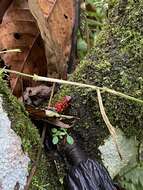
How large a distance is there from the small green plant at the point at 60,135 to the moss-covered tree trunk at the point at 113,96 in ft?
0.18

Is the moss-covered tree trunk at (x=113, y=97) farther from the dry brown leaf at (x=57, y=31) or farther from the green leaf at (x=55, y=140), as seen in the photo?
the dry brown leaf at (x=57, y=31)

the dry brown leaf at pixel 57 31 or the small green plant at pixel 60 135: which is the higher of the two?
the dry brown leaf at pixel 57 31

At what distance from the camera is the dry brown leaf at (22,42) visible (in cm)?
215

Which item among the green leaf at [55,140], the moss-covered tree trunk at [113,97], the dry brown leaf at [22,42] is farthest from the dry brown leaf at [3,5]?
the green leaf at [55,140]

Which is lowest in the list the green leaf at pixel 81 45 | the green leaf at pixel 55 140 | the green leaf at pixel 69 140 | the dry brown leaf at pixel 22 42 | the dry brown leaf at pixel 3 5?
the green leaf at pixel 69 140

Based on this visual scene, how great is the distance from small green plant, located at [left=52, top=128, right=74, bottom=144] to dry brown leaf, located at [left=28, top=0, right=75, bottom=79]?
1.39 ft

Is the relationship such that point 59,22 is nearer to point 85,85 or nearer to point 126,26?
point 126,26

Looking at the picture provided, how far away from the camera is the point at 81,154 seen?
1.80 metres

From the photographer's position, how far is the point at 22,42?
219 centimetres

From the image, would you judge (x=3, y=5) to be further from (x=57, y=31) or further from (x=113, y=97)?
(x=113, y=97)

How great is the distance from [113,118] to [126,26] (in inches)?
14.8

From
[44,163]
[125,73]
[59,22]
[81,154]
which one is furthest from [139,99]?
[59,22]

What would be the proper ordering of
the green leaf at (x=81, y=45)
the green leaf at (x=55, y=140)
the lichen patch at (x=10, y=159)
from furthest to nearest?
the green leaf at (x=81, y=45) < the green leaf at (x=55, y=140) < the lichen patch at (x=10, y=159)

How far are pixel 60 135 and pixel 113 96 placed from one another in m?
0.25
